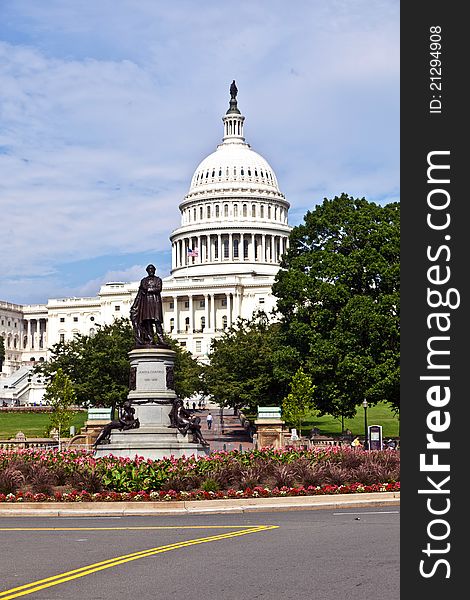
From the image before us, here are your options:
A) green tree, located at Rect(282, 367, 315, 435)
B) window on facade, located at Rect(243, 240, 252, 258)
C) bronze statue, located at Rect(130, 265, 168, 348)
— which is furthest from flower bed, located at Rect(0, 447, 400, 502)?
window on facade, located at Rect(243, 240, 252, 258)

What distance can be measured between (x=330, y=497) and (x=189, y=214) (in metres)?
160

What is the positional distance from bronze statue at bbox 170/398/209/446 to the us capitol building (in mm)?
120062

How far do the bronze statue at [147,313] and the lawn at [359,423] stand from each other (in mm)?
25896

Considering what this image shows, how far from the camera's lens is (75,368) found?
251ft

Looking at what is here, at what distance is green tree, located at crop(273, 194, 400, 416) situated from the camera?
5219 centimetres

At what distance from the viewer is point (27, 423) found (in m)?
81.9

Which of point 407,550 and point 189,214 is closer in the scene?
point 407,550

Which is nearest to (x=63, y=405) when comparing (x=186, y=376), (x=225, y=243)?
(x=186, y=376)

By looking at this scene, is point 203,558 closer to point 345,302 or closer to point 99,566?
point 99,566

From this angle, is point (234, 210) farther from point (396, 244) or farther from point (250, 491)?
point (250, 491)

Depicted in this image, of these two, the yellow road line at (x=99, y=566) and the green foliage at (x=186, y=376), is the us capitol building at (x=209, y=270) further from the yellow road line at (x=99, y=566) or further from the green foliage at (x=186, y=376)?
the yellow road line at (x=99, y=566)

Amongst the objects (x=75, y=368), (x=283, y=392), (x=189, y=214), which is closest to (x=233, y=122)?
(x=189, y=214)

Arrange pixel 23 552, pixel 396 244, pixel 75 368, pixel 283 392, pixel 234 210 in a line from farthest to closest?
pixel 234 210 < pixel 75 368 < pixel 283 392 < pixel 396 244 < pixel 23 552

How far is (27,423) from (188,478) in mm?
57924
